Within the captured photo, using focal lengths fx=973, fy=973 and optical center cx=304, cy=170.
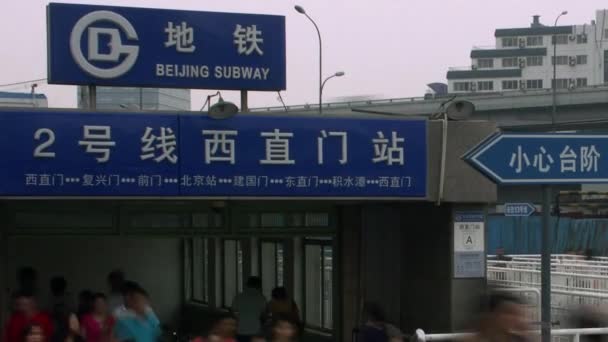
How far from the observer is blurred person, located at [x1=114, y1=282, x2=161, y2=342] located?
8719mm

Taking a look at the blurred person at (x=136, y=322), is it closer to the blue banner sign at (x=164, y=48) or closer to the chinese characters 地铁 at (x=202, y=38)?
the blue banner sign at (x=164, y=48)

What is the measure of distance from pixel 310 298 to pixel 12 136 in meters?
6.67

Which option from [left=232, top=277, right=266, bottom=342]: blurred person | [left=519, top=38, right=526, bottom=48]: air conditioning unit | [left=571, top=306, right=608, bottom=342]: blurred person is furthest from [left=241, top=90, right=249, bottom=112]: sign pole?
[left=519, top=38, right=526, bottom=48]: air conditioning unit

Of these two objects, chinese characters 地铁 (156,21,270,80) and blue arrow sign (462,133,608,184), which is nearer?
blue arrow sign (462,133,608,184)

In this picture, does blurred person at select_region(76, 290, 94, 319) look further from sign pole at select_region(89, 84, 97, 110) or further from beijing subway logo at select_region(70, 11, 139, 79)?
beijing subway logo at select_region(70, 11, 139, 79)

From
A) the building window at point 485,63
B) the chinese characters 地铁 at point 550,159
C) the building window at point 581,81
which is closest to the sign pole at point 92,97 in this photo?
the chinese characters 地铁 at point 550,159

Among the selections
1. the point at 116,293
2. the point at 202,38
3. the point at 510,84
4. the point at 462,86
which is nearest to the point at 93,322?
the point at 116,293

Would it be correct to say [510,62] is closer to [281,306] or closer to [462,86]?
[462,86]

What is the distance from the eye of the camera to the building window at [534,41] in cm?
11988

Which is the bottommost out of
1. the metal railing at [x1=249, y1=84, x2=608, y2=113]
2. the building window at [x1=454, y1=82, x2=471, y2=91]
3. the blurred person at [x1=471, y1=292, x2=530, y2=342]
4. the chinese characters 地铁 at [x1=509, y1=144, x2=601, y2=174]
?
the blurred person at [x1=471, y1=292, x2=530, y2=342]

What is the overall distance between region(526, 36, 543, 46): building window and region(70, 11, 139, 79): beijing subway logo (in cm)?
11309

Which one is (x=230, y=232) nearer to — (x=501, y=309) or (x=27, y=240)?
(x=27, y=240)

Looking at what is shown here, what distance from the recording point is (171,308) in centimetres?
2058

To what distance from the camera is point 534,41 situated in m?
120
